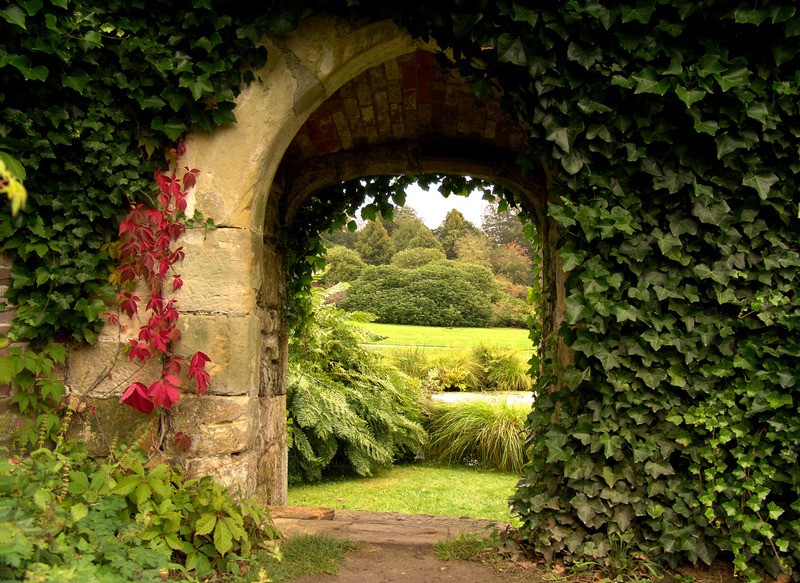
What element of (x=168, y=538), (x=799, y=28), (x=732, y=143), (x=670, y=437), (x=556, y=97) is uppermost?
(x=799, y=28)

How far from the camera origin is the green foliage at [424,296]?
1545 cm

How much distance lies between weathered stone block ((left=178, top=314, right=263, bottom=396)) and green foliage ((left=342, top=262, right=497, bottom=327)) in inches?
491

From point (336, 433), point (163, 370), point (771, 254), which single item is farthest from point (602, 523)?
point (336, 433)

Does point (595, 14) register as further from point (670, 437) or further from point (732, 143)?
point (670, 437)

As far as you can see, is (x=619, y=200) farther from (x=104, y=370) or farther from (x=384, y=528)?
(x=104, y=370)

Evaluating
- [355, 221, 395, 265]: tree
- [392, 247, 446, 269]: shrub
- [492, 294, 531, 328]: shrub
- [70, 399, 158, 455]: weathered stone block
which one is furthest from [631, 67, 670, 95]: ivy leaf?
[355, 221, 395, 265]: tree

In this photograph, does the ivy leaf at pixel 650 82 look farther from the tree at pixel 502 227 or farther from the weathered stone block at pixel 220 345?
the tree at pixel 502 227

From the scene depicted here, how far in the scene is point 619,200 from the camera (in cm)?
265

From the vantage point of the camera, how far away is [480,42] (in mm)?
2613

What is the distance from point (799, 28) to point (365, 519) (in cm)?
333

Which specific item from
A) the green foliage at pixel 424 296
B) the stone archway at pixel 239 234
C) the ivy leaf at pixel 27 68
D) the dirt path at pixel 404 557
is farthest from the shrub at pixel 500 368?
the ivy leaf at pixel 27 68

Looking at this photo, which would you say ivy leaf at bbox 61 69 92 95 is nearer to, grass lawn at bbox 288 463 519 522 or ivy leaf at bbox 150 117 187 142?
ivy leaf at bbox 150 117 187 142

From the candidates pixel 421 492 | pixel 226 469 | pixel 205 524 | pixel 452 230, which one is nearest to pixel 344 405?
pixel 421 492

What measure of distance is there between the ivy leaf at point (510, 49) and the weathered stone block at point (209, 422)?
1.93 m
